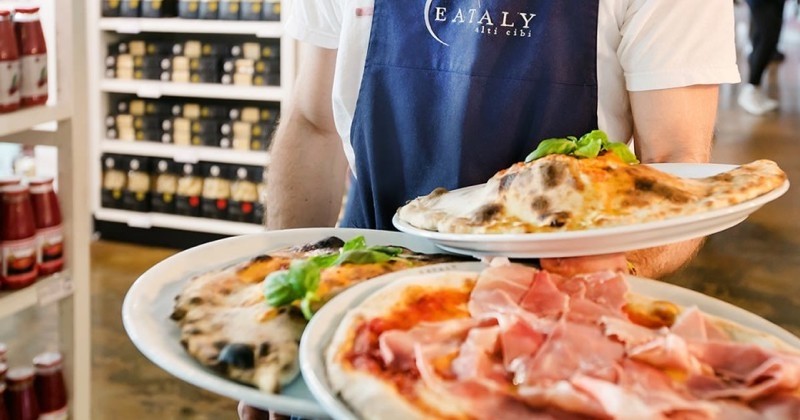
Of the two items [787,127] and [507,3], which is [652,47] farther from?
[787,127]

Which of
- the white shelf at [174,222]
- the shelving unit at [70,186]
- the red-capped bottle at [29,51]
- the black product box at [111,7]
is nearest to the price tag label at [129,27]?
the black product box at [111,7]

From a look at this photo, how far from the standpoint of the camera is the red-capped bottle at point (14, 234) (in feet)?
7.89

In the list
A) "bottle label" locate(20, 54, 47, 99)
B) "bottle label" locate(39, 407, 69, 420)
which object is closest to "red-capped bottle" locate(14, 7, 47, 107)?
"bottle label" locate(20, 54, 47, 99)

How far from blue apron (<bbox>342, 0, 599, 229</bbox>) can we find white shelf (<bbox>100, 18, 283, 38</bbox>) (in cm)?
311

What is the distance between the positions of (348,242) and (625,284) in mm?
370

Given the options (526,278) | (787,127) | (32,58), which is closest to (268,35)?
(32,58)

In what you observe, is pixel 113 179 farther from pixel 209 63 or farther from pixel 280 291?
pixel 280 291

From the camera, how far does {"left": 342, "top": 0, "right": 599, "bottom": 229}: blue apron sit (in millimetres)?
1387

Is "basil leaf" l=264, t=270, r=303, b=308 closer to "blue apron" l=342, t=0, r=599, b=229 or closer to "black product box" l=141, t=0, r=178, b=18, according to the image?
"blue apron" l=342, t=0, r=599, b=229

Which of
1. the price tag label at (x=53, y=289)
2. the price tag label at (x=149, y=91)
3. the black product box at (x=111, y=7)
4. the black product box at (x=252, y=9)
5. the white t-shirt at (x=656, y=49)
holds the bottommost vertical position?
the price tag label at (x=53, y=289)

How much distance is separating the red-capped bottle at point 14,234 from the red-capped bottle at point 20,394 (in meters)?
0.28

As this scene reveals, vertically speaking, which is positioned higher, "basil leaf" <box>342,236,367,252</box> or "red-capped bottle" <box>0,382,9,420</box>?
"basil leaf" <box>342,236,367,252</box>

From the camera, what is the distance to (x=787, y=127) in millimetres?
8562

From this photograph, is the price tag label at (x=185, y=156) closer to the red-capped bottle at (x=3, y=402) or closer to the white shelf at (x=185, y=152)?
the white shelf at (x=185, y=152)
